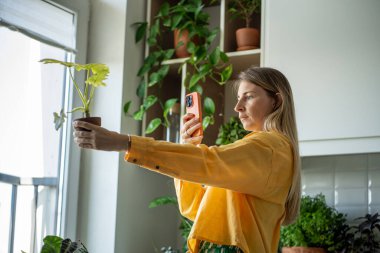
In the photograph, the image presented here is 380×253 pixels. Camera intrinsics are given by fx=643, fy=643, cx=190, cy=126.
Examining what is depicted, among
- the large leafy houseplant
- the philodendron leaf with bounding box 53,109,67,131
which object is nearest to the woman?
the philodendron leaf with bounding box 53,109,67,131

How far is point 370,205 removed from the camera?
2.82 metres

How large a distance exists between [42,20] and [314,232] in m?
1.40

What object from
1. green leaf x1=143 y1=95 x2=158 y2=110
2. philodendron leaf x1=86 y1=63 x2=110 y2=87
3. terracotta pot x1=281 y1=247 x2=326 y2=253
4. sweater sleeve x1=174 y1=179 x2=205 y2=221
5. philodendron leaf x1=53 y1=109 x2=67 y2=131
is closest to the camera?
philodendron leaf x1=86 y1=63 x2=110 y2=87

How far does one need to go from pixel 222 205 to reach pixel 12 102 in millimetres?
1340

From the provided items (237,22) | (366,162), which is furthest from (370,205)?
(237,22)

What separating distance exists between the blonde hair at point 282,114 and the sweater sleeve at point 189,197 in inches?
9.1

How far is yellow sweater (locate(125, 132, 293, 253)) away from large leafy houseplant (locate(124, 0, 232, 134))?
1.28 m

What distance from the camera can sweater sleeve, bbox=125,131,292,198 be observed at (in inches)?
51.8

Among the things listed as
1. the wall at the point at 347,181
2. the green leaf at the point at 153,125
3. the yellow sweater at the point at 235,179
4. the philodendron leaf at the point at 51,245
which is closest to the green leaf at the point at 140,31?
the green leaf at the point at 153,125

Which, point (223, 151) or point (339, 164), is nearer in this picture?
point (223, 151)

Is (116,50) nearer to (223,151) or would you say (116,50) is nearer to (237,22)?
(237,22)

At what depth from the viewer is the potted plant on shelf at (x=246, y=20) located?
2.86 meters

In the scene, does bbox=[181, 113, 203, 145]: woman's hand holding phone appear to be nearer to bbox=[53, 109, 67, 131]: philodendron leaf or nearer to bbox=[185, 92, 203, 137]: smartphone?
bbox=[185, 92, 203, 137]: smartphone

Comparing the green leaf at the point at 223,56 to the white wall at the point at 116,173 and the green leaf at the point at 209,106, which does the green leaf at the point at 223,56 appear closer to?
the green leaf at the point at 209,106
